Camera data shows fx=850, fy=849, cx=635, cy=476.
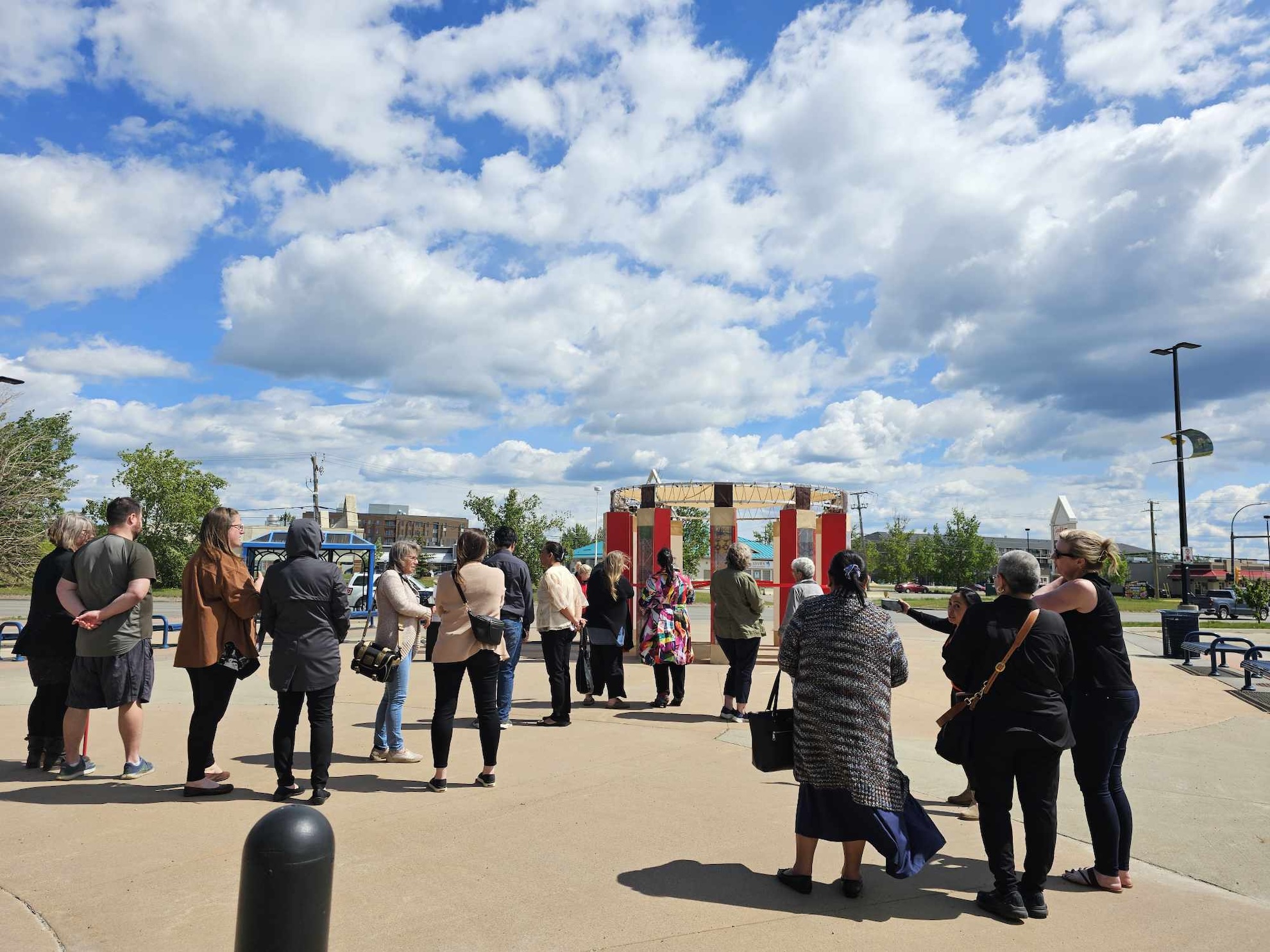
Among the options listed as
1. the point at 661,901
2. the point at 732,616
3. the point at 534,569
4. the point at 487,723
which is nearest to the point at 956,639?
the point at 661,901

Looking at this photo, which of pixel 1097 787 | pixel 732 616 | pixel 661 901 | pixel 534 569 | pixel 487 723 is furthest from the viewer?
pixel 534 569

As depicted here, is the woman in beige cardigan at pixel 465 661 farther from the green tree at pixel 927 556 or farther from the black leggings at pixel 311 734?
the green tree at pixel 927 556

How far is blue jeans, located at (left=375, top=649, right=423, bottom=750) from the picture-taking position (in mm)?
6445

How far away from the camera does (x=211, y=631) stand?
17.5 feet

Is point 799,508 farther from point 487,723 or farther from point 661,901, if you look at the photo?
point 661,901

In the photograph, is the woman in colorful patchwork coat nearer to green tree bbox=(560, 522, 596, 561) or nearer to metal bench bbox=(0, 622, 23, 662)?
metal bench bbox=(0, 622, 23, 662)

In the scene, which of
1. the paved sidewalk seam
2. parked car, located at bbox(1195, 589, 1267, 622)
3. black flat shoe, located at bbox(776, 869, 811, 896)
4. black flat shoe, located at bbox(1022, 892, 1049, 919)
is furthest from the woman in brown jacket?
parked car, located at bbox(1195, 589, 1267, 622)

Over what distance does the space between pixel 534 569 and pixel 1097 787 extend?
39799mm

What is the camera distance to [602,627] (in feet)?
29.5

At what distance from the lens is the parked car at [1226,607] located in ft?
91.9

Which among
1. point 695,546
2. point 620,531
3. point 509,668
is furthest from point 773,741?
point 695,546

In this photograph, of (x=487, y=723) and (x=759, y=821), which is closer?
(x=759, y=821)

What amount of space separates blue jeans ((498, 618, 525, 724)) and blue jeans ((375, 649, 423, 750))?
0.98m

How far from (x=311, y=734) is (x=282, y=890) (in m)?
2.86
